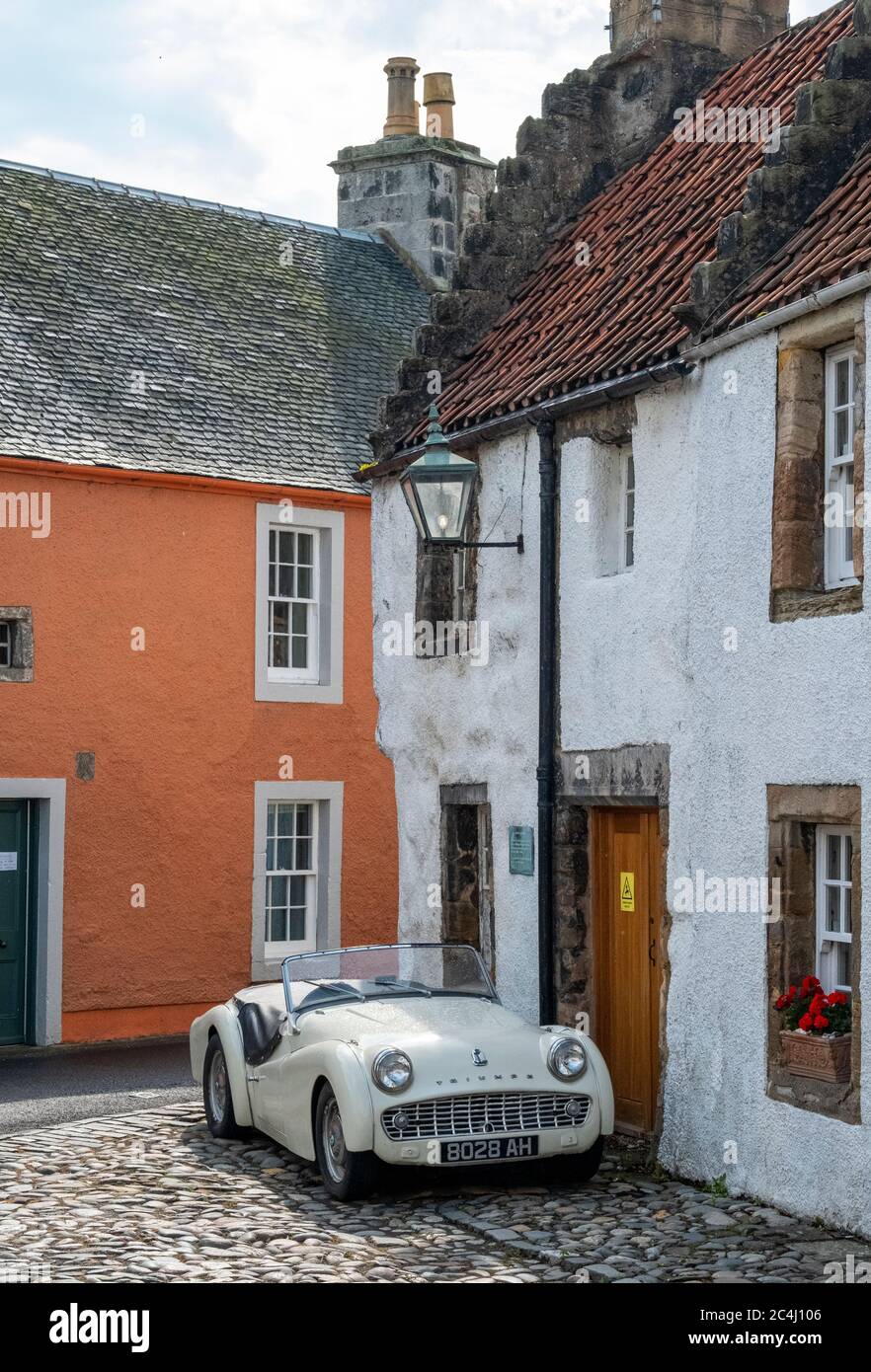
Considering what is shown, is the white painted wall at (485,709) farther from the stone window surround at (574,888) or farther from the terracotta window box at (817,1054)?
the terracotta window box at (817,1054)

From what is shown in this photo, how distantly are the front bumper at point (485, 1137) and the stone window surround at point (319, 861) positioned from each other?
370 inches

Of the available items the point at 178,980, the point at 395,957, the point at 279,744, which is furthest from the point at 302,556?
the point at 395,957

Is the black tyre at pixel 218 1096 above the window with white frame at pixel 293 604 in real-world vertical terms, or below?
below

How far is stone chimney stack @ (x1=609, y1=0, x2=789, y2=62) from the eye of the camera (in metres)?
15.0

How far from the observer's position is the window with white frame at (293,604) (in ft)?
65.2

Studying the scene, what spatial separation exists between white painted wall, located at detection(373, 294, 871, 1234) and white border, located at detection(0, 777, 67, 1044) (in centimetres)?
616

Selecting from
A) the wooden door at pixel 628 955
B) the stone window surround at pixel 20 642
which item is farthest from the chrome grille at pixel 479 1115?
the stone window surround at pixel 20 642

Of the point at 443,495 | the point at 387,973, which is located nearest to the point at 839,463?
the point at 443,495

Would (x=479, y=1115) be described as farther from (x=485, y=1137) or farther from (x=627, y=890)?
(x=627, y=890)

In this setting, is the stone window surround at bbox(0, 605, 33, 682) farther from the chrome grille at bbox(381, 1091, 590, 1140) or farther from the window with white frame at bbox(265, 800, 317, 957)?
the chrome grille at bbox(381, 1091, 590, 1140)

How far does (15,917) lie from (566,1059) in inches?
355

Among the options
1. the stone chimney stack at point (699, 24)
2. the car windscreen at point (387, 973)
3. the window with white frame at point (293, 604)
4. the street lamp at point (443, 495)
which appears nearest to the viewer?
the car windscreen at point (387, 973)

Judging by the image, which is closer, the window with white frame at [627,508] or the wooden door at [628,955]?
the wooden door at [628,955]

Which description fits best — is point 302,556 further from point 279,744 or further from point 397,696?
point 397,696
